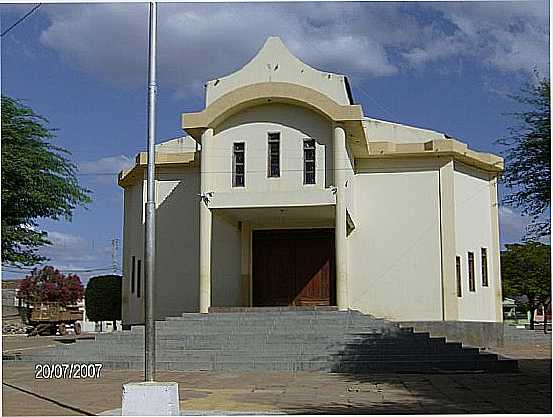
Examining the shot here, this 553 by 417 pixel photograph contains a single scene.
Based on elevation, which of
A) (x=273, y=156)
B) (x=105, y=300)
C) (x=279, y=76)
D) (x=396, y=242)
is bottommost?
(x=105, y=300)

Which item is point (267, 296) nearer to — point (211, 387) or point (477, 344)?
point (477, 344)

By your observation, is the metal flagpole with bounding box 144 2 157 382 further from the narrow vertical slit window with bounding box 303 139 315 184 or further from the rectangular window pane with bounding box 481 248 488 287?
the rectangular window pane with bounding box 481 248 488 287

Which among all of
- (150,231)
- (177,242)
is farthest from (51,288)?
(150,231)

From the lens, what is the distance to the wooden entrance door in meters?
24.1

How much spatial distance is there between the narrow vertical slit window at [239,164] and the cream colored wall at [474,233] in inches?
248

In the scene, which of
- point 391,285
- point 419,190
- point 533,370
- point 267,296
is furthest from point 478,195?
point 533,370

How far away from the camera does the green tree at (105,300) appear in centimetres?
2922

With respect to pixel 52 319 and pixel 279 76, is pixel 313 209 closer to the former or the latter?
pixel 279 76

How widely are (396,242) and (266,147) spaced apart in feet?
15.4

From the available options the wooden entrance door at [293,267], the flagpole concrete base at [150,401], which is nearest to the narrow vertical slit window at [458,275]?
the wooden entrance door at [293,267]

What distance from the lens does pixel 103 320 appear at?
29.5m

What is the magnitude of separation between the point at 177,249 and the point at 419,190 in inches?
285

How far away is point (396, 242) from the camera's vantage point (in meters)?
23.0
